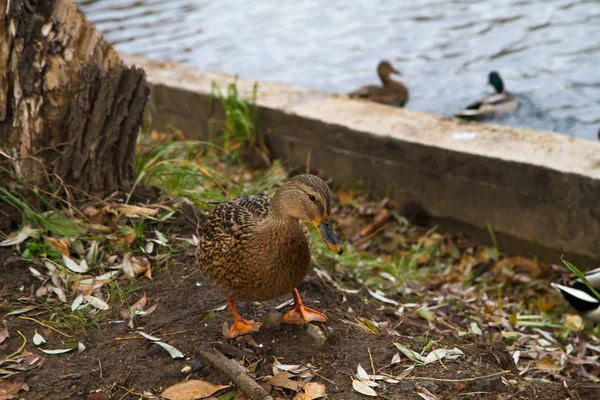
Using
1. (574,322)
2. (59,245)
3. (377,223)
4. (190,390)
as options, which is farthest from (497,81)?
(190,390)

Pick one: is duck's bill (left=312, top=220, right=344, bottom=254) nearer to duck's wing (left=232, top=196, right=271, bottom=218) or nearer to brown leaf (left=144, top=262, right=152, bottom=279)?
duck's wing (left=232, top=196, right=271, bottom=218)

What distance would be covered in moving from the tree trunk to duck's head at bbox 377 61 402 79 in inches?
183

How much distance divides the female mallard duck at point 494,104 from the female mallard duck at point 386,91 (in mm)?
720

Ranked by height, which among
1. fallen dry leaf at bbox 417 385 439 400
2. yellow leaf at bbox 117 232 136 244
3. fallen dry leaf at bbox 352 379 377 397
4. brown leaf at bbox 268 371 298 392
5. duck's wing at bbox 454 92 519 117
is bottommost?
duck's wing at bbox 454 92 519 117

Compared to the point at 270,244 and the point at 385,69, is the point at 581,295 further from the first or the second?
the point at 385,69

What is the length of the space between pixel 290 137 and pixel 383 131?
87cm

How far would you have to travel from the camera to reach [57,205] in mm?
3752

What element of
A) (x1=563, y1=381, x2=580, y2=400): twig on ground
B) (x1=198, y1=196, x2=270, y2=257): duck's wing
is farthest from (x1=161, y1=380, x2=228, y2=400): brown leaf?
(x1=563, y1=381, x2=580, y2=400): twig on ground

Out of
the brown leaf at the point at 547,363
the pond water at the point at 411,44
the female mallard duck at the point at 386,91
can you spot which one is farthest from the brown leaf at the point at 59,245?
the pond water at the point at 411,44

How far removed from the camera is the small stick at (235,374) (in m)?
2.57

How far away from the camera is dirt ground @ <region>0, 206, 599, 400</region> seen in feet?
9.00

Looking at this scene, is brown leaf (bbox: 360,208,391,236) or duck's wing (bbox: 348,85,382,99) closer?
brown leaf (bbox: 360,208,391,236)

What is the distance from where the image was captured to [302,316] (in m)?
3.03

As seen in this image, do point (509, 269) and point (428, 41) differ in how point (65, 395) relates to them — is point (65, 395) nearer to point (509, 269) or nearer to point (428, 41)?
point (509, 269)
